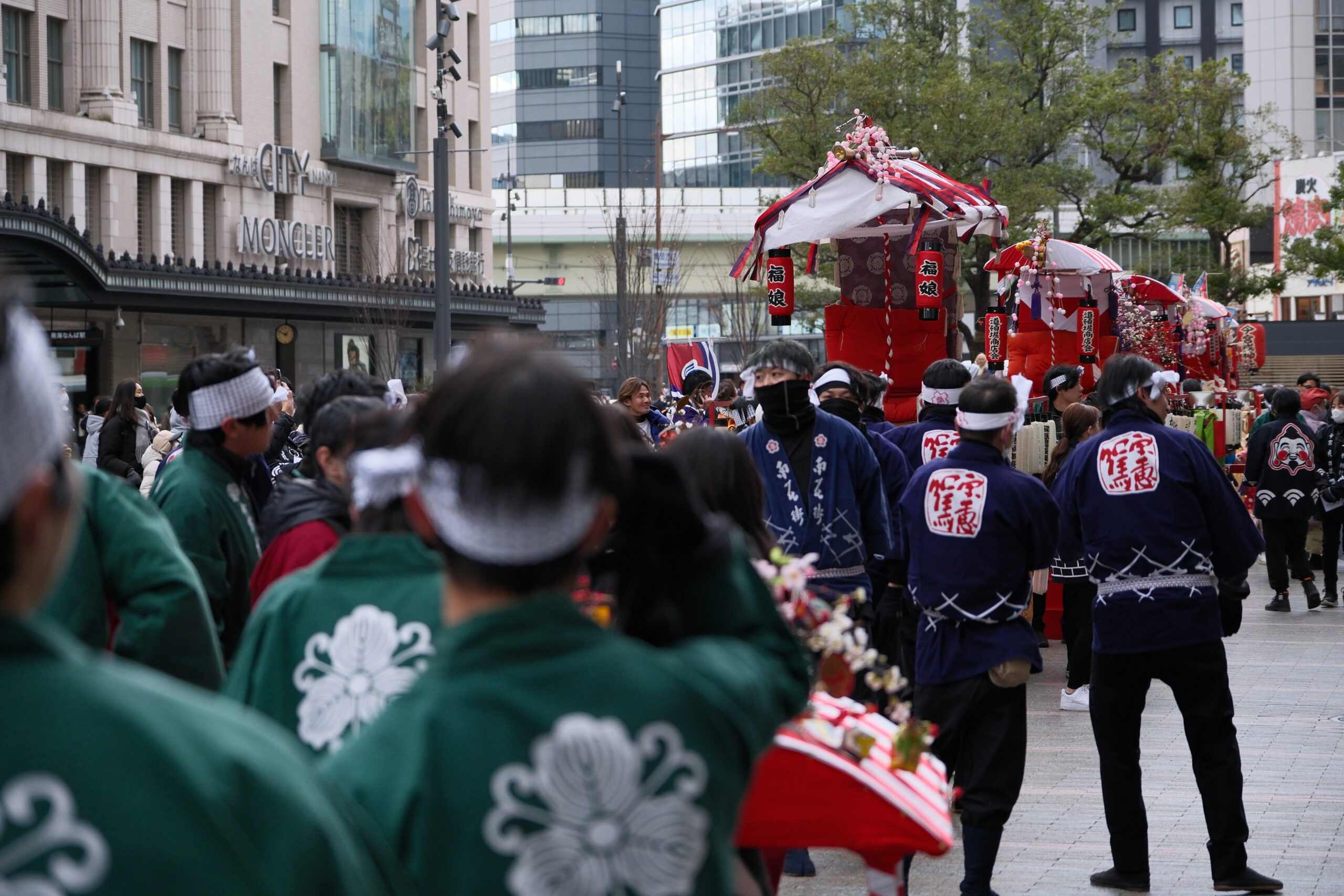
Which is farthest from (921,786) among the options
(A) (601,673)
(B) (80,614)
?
(B) (80,614)

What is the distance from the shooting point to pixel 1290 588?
55.5 feet

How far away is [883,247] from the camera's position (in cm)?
1397

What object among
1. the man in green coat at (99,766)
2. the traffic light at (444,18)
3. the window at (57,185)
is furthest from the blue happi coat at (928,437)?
the window at (57,185)

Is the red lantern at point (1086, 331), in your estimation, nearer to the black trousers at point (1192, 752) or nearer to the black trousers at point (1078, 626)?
the black trousers at point (1078, 626)

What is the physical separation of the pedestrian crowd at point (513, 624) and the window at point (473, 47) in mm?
45428

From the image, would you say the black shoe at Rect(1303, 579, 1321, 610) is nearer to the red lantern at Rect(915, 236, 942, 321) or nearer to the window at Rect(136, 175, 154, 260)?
the red lantern at Rect(915, 236, 942, 321)

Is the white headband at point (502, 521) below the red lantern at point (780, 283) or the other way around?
below

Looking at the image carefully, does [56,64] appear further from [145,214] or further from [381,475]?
[381,475]

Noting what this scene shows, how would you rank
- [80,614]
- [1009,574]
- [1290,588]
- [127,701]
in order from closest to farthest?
[127,701], [80,614], [1009,574], [1290,588]

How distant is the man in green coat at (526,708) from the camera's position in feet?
6.00

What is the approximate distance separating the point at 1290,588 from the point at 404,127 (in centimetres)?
3197

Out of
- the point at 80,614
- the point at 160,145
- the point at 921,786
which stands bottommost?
the point at 921,786

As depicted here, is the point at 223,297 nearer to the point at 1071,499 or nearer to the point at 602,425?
the point at 1071,499

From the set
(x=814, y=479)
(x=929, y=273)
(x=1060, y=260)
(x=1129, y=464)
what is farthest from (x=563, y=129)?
(x=1129, y=464)
